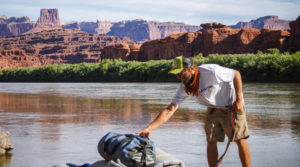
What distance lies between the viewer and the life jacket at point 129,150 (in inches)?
148

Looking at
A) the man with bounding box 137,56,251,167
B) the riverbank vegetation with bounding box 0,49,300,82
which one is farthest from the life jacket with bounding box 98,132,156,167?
the riverbank vegetation with bounding box 0,49,300,82

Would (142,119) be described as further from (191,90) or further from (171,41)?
(171,41)

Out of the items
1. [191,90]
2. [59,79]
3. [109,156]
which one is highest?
[191,90]

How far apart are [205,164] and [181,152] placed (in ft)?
3.23

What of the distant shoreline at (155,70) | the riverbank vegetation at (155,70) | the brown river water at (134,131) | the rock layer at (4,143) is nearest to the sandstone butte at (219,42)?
Result: the riverbank vegetation at (155,70)

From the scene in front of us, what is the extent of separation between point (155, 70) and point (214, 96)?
83.7 meters

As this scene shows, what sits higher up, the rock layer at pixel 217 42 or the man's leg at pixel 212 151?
the rock layer at pixel 217 42

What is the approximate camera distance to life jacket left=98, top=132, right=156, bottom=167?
12.3 ft

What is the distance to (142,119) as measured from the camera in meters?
12.6

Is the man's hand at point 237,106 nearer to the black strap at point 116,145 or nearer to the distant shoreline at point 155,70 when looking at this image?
the black strap at point 116,145

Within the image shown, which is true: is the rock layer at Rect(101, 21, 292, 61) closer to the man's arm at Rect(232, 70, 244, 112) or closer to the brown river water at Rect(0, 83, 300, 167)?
the brown river water at Rect(0, 83, 300, 167)

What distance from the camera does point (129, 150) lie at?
148 inches

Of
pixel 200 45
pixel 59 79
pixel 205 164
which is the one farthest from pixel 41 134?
pixel 200 45

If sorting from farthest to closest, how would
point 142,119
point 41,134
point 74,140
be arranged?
Answer: point 142,119 → point 41,134 → point 74,140
